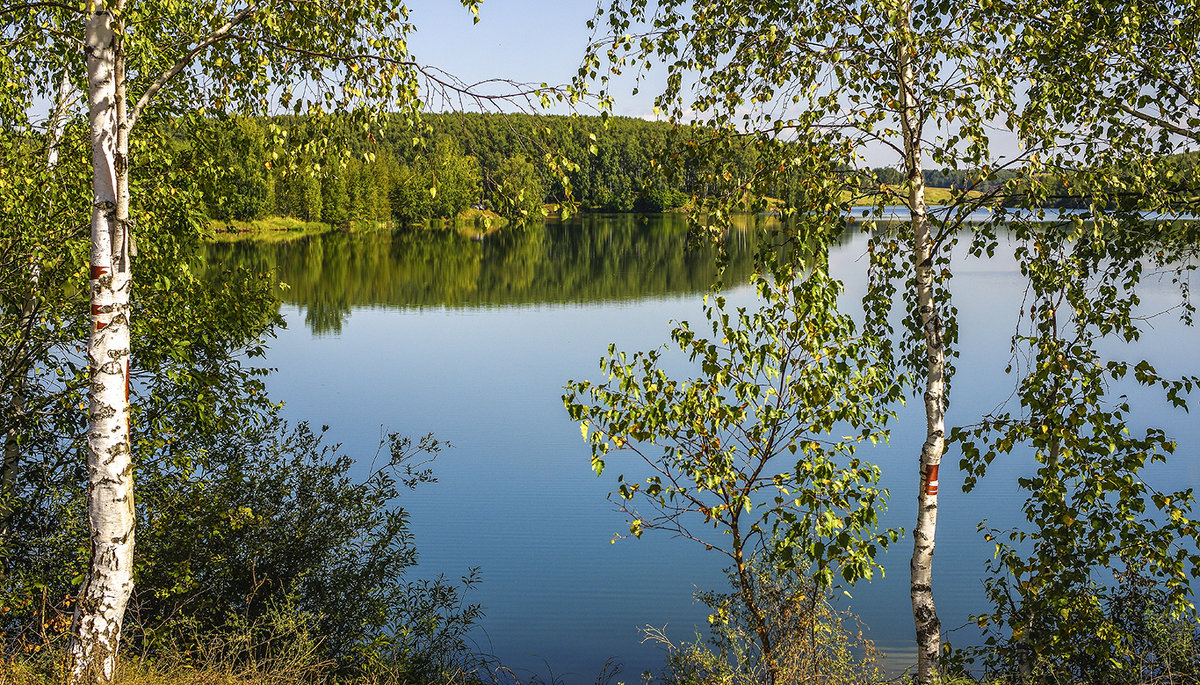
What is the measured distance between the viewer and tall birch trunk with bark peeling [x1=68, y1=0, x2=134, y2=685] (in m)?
4.94

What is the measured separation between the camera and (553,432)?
51.8 ft

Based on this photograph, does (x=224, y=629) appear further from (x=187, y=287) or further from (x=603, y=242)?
(x=603, y=242)

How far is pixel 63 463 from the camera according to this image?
25.7ft

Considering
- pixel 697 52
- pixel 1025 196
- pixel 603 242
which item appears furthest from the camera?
pixel 603 242

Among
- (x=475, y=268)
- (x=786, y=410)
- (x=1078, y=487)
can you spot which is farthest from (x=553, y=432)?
(x=475, y=268)

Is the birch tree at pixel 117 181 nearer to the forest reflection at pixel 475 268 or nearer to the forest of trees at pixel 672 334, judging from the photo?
the forest of trees at pixel 672 334

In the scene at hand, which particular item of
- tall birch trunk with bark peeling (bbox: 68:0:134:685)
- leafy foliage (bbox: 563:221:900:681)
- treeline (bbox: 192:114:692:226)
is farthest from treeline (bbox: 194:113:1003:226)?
leafy foliage (bbox: 563:221:900:681)

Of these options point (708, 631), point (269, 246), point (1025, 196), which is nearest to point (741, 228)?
point (269, 246)

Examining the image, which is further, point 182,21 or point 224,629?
point 224,629

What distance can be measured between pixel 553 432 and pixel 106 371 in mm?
11033

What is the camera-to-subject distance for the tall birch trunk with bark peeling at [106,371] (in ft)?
16.2

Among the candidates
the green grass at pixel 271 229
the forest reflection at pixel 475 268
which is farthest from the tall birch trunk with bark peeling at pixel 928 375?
the green grass at pixel 271 229

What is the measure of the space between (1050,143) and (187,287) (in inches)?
265

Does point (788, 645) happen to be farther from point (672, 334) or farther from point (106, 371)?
point (106, 371)
